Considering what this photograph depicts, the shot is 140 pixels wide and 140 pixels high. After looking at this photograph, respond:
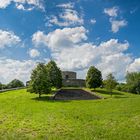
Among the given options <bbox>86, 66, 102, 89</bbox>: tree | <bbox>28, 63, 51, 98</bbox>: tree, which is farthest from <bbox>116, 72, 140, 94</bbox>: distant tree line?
<bbox>28, 63, 51, 98</bbox>: tree

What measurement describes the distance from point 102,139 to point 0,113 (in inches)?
767

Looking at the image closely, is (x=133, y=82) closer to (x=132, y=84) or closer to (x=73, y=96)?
(x=132, y=84)

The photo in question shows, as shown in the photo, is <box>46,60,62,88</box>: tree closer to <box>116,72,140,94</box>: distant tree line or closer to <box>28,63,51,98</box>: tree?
<box>28,63,51,98</box>: tree

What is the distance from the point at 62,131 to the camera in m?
24.8

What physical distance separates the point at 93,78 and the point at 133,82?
3598 cm

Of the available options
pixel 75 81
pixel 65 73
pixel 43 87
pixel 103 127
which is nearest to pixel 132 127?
pixel 103 127

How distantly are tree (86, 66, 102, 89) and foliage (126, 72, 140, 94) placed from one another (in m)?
30.9

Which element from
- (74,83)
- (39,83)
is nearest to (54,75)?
(39,83)

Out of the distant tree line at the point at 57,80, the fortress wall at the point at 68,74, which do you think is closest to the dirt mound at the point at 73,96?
the distant tree line at the point at 57,80

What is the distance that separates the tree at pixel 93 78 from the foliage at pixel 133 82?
101 ft

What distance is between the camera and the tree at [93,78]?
276ft

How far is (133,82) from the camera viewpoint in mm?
114875

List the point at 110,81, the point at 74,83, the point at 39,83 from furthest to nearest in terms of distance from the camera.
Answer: the point at 74,83, the point at 110,81, the point at 39,83

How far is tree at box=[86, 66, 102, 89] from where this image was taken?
84.0 metres
